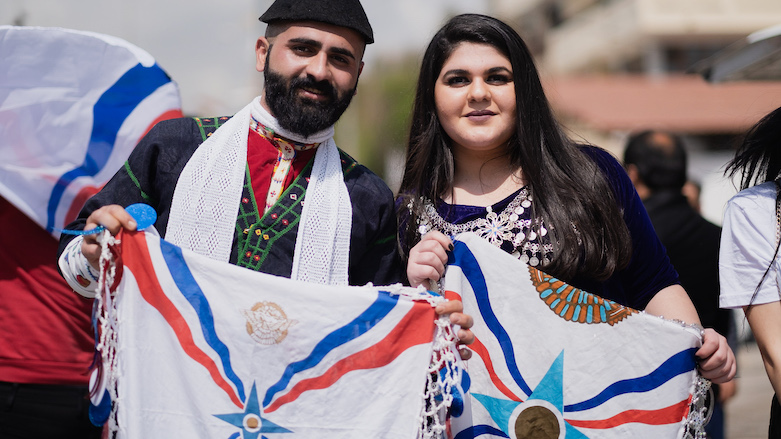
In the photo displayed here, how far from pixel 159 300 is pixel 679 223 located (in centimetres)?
269

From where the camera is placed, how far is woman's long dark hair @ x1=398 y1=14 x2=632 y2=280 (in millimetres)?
2438

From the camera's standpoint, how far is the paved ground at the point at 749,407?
6.64 metres

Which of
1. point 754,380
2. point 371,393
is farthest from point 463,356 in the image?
point 754,380

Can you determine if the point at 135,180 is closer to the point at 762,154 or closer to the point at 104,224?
the point at 104,224

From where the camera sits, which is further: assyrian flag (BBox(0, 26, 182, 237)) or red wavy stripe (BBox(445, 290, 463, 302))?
assyrian flag (BBox(0, 26, 182, 237))

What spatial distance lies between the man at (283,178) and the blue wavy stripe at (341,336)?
0.94 feet

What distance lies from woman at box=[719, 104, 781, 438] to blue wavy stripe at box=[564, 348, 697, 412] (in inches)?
7.5

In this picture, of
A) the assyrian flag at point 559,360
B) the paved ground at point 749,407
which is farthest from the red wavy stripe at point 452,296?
the paved ground at point 749,407

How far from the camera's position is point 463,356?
85.4 inches

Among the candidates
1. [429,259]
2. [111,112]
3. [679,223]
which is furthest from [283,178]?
[679,223]

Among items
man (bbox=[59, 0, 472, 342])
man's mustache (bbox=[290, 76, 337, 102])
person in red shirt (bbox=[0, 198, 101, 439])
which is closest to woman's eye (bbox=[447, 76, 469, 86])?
man (bbox=[59, 0, 472, 342])

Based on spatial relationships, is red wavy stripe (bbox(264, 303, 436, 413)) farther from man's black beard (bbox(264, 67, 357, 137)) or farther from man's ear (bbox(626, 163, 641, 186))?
man's ear (bbox(626, 163, 641, 186))

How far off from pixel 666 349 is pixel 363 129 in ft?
80.5

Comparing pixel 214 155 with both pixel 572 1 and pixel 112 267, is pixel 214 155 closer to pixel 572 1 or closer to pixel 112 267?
pixel 112 267
